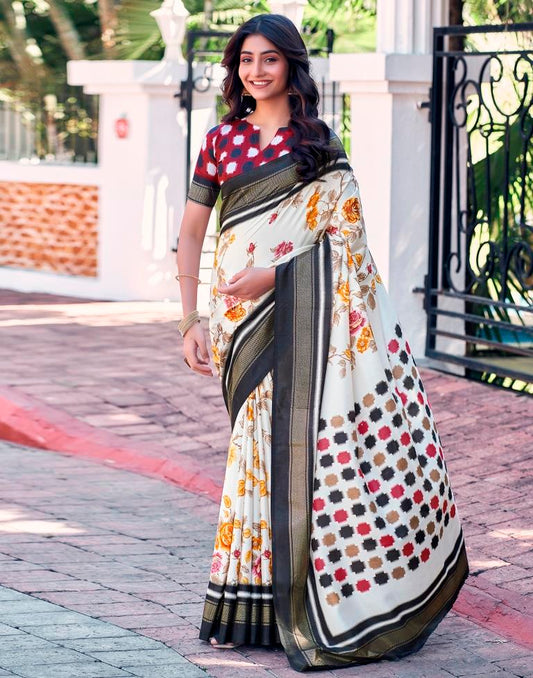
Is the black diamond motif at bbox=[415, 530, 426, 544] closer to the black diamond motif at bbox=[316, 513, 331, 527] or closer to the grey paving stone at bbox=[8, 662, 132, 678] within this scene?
the black diamond motif at bbox=[316, 513, 331, 527]

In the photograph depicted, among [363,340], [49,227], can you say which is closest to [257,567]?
[363,340]

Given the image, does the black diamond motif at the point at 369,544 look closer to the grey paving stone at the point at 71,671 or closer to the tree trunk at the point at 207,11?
the grey paving stone at the point at 71,671

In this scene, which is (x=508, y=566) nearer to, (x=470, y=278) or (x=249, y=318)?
(x=249, y=318)

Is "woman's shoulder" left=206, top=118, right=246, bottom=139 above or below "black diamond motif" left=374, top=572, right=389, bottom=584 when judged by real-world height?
above

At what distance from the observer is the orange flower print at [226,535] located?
13.0ft

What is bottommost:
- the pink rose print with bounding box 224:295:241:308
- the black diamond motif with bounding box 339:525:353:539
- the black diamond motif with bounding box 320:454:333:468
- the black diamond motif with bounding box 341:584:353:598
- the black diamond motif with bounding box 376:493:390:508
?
the black diamond motif with bounding box 341:584:353:598

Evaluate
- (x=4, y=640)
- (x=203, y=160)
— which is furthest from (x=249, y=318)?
(x=4, y=640)

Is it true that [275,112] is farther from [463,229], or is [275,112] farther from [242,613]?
[463,229]

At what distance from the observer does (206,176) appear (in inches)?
161

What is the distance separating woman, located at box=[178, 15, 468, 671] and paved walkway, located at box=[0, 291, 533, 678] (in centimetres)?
25

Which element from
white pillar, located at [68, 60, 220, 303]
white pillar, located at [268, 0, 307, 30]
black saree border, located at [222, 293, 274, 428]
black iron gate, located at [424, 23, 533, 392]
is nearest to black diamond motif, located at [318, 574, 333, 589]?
black saree border, located at [222, 293, 274, 428]

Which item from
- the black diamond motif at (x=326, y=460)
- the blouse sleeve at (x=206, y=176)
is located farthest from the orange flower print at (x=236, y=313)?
the black diamond motif at (x=326, y=460)

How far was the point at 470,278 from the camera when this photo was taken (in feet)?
27.5

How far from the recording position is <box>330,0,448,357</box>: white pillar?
8336mm
